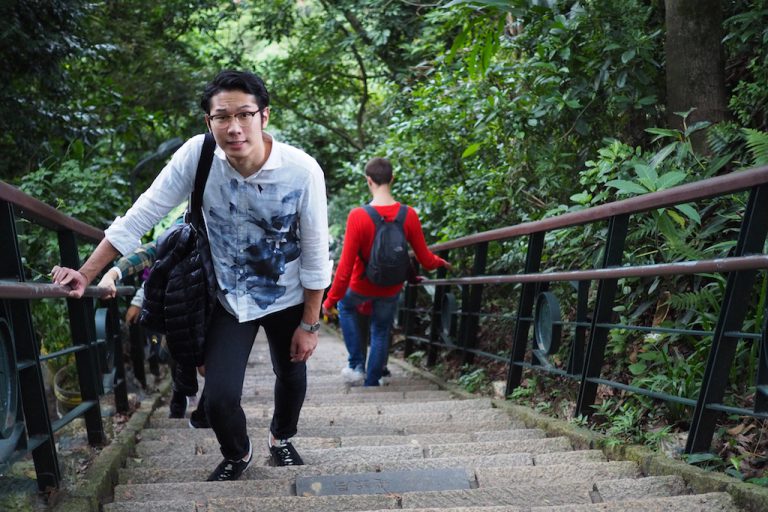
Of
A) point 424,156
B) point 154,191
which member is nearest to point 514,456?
point 154,191

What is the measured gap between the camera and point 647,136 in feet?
17.7

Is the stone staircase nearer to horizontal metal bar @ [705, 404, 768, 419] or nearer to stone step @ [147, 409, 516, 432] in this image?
stone step @ [147, 409, 516, 432]

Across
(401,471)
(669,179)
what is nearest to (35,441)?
(401,471)

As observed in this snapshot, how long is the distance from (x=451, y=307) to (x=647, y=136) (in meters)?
2.19

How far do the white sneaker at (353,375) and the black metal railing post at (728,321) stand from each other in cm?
396

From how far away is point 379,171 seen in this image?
599 cm

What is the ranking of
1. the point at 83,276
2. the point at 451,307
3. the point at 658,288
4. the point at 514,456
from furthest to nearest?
1. the point at 451,307
2. the point at 658,288
3. the point at 514,456
4. the point at 83,276

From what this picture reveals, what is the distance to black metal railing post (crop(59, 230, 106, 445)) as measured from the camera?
3.74 metres

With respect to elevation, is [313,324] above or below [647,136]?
below

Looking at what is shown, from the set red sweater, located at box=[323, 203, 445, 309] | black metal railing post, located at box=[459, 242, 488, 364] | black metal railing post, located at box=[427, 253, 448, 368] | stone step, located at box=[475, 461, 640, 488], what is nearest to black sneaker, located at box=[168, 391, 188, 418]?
red sweater, located at box=[323, 203, 445, 309]

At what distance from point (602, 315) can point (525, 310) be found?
1.13 metres

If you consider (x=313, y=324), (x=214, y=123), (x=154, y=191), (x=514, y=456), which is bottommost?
(x=514, y=456)

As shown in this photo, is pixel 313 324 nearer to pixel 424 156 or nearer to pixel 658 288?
pixel 658 288

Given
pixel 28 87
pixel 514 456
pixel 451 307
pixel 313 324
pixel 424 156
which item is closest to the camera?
pixel 313 324
